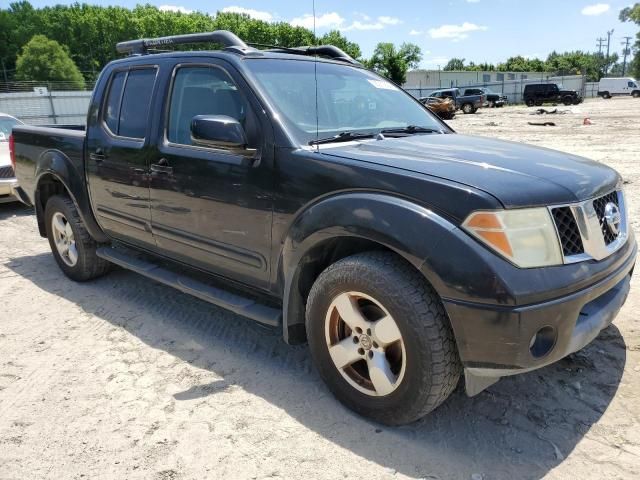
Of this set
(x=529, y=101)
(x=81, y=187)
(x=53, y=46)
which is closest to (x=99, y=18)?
(x=53, y=46)

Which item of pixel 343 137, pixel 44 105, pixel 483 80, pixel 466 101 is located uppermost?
pixel 483 80

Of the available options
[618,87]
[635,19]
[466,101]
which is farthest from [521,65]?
[466,101]

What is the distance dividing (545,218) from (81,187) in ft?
12.4

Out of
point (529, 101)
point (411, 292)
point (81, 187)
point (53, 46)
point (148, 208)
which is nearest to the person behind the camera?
point (411, 292)

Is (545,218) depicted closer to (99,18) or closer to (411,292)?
(411,292)

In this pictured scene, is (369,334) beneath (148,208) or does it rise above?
beneath

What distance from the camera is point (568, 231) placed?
2342 millimetres

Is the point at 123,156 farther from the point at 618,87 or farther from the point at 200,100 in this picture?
the point at 618,87

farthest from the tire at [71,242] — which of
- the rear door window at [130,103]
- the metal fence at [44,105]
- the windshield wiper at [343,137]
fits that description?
the metal fence at [44,105]

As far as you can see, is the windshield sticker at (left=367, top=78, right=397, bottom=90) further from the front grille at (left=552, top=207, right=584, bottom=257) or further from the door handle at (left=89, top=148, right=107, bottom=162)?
the door handle at (left=89, top=148, right=107, bottom=162)

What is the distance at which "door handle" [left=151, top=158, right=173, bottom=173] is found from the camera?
139 inches

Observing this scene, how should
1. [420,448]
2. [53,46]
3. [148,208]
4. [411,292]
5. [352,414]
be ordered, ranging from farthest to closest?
[53,46]
[148,208]
[352,414]
[420,448]
[411,292]

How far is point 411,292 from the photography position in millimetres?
2383

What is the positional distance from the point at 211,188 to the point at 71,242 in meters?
2.36
